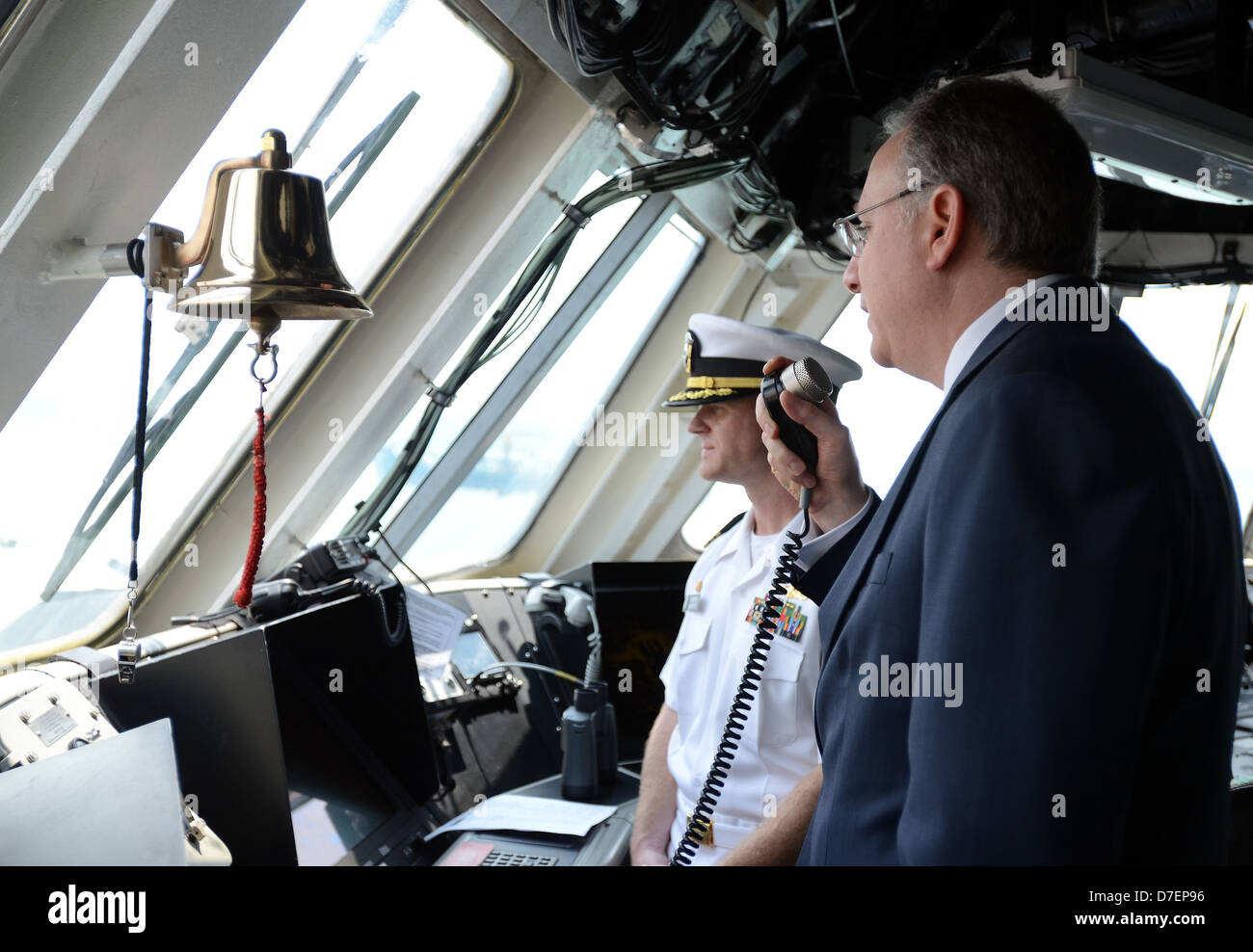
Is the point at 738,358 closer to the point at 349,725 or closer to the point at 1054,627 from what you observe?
the point at 349,725

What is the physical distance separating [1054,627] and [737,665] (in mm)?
1183

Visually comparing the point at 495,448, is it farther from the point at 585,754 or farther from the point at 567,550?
the point at 585,754

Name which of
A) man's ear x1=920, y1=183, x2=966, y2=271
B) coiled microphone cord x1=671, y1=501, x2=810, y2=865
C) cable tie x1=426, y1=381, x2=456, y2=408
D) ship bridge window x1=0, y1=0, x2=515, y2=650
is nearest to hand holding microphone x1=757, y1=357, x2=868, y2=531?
coiled microphone cord x1=671, y1=501, x2=810, y2=865

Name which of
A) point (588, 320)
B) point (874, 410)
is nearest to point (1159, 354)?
point (874, 410)

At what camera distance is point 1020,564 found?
33.2 inches

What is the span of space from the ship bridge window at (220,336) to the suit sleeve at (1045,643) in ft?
5.66

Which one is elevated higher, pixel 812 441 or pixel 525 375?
pixel 525 375

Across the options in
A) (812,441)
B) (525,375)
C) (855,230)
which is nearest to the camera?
(855,230)

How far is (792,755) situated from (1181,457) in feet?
3.72

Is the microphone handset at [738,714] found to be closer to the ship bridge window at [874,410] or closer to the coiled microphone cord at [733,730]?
the coiled microphone cord at [733,730]

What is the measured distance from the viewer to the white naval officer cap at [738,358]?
2246 millimetres

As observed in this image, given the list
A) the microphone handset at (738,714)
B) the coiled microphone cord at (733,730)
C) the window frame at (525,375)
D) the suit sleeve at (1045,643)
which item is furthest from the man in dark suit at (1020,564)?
the window frame at (525,375)

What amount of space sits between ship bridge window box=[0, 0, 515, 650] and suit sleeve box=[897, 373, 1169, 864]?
1726 millimetres
